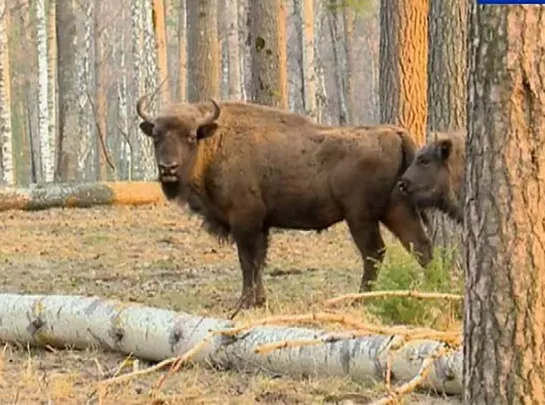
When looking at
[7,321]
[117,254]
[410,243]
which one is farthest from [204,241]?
[7,321]

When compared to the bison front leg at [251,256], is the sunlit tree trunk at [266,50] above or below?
above

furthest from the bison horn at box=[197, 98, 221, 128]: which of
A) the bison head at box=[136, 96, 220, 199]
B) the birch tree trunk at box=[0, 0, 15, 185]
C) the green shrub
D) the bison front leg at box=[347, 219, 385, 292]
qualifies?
the birch tree trunk at box=[0, 0, 15, 185]

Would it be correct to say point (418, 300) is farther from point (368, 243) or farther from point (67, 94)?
point (67, 94)

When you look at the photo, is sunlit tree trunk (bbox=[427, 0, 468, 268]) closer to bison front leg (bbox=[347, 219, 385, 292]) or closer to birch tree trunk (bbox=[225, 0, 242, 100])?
bison front leg (bbox=[347, 219, 385, 292])

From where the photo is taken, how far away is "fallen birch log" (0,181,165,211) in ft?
62.4

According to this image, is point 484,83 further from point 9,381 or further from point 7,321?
point 7,321

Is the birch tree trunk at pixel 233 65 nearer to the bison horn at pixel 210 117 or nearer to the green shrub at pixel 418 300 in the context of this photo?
the bison horn at pixel 210 117

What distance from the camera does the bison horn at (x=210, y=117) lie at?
11.0 meters

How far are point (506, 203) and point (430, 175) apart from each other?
5932 millimetres

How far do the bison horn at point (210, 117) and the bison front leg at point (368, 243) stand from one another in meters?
1.47

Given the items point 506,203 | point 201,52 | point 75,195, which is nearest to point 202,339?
point 506,203

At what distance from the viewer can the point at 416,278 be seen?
29.1 ft

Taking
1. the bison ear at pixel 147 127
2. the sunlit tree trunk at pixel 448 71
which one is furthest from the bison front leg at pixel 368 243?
the bison ear at pixel 147 127

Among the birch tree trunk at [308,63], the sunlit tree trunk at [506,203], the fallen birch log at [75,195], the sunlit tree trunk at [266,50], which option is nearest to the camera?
the sunlit tree trunk at [506,203]
